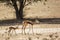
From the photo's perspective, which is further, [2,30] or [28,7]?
[28,7]

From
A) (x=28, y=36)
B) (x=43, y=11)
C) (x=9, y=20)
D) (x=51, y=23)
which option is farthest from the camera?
(x=43, y=11)

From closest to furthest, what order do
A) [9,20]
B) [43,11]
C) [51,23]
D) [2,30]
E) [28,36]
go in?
[28,36] → [2,30] → [51,23] → [9,20] → [43,11]

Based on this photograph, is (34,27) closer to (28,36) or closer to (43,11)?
(28,36)

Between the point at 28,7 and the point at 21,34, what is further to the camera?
the point at 28,7

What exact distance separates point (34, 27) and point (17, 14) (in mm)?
4531

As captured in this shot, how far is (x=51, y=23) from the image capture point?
867 inches

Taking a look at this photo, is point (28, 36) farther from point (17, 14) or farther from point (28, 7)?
point (28, 7)

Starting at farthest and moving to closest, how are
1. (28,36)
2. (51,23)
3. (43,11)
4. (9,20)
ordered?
(43,11), (9,20), (51,23), (28,36)

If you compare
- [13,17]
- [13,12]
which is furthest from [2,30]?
[13,12]

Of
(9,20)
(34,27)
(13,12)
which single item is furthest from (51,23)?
(13,12)

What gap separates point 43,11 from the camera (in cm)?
2662

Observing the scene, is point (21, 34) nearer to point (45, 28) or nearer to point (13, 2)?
point (45, 28)

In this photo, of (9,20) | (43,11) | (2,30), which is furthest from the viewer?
(43,11)

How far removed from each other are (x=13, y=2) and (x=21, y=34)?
6.40 meters
